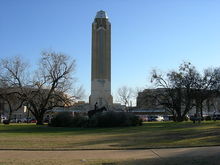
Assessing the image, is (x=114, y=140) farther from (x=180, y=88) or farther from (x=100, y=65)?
(x=100, y=65)

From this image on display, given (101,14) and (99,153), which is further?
(101,14)

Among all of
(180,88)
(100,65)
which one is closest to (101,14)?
(100,65)

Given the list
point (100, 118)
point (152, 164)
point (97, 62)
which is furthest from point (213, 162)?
point (97, 62)

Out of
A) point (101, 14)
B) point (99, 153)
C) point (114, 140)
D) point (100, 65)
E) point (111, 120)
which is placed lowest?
point (99, 153)

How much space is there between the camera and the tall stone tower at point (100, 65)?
89.4m

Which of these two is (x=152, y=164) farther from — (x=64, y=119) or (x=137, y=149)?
(x=64, y=119)

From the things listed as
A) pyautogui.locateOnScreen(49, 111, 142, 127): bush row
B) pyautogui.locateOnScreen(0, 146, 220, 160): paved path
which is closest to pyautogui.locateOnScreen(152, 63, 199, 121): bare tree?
pyautogui.locateOnScreen(49, 111, 142, 127): bush row

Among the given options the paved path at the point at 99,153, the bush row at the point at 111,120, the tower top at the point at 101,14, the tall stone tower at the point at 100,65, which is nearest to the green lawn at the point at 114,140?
the paved path at the point at 99,153

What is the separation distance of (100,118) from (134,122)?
174 inches

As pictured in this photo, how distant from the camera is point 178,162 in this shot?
10500 millimetres

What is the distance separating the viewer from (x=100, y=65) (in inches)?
3543

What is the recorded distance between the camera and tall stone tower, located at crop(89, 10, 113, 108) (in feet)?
293

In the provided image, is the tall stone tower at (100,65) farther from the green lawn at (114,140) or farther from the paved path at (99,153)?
the paved path at (99,153)

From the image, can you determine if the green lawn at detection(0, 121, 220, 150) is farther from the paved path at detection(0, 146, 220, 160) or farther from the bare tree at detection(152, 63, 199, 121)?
the bare tree at detection(152, 63, 199, 121)
